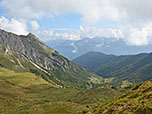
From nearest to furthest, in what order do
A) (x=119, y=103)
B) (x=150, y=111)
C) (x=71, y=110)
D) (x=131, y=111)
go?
(x=150, y=111) < (x=131, y=111) < (x=119, y=103) < (x=71, y=110)

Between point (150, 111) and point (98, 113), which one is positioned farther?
point (98, 113)

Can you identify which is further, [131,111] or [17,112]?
[17,112]

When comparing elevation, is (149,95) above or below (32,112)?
above

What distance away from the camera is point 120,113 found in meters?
27.6

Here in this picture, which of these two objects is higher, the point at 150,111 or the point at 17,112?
the point at 150,111

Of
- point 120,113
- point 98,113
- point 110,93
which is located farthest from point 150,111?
point 110,93

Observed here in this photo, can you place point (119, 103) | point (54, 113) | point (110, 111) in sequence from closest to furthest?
point (110, 111), point (119, 103), point (54, 113)

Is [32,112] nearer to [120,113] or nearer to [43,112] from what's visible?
[43,112]

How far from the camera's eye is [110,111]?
101ft

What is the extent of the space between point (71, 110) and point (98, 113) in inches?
1209

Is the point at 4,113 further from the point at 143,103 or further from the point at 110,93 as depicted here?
the point at 110,93

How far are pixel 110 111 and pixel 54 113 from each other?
33182 millimetres

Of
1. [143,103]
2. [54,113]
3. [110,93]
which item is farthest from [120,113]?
[110,93]

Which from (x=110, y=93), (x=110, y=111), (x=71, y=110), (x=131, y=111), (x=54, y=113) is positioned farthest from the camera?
(x=110, y=93)
